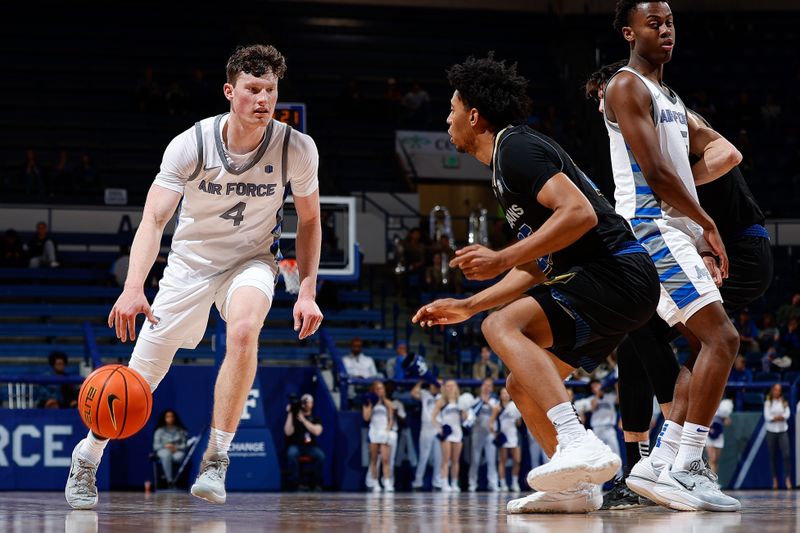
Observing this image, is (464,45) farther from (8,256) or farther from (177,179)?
(177,179)

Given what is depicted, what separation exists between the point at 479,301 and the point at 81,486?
2216 mm

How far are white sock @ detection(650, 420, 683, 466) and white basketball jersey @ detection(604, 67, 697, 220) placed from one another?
102cm

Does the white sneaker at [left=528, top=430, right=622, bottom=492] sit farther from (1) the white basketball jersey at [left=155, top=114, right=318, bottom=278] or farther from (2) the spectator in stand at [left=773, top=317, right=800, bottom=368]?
(2) the spectator in stand at [left=773, top=317, right=800, bottom=368]

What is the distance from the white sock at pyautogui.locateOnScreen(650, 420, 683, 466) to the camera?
204 inches

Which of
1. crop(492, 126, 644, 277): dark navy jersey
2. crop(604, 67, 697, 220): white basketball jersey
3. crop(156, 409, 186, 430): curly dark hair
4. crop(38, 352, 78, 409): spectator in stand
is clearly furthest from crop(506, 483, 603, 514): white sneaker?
crop(38, 352, 78, 409): spectator in stand

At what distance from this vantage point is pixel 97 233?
66.8ft

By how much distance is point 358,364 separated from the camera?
54.2 feet

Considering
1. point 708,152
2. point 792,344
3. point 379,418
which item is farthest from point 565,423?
point 792,344

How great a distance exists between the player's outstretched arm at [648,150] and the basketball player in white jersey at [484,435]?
10.3 meters

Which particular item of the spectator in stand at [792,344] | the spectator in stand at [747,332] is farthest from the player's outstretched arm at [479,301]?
the spectator in stand at [747,332]

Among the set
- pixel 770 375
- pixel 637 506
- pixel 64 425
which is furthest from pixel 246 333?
pixel 770 375

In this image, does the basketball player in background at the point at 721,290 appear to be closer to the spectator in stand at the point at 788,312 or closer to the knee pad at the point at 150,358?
the knee pad at the point at 150,358

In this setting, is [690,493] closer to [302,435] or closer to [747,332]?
[302,435]

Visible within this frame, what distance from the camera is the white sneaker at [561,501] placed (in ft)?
16.0
